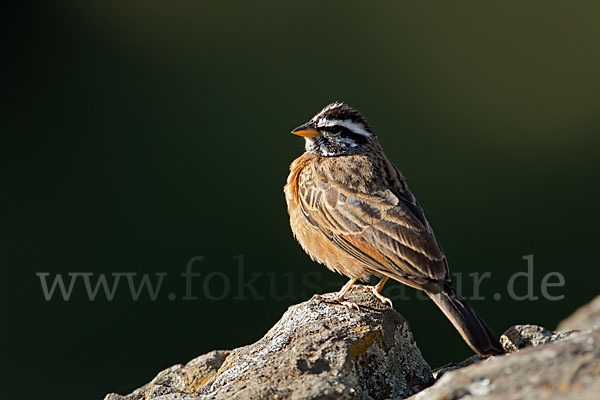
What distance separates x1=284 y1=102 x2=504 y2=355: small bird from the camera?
516 cm

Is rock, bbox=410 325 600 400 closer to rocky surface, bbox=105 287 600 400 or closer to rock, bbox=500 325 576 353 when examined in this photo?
rocky surface, bbox=105 287 600 400

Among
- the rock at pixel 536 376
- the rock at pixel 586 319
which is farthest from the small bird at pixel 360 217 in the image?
the rock at pixel 536 376

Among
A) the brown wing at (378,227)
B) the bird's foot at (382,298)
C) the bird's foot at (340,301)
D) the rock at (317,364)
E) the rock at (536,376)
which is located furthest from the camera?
the brown wing at (378,227)

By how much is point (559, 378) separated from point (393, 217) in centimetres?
302

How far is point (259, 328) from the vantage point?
927 centimetres

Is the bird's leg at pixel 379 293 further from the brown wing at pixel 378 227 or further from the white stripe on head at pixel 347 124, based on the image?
the white stripe on head at pixel 347 124

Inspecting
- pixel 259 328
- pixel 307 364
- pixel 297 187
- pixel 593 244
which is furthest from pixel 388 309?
pixel 593 244

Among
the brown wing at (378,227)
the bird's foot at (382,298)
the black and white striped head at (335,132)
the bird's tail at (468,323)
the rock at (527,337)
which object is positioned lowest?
the rock at (527,337)

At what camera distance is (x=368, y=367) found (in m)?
3.97

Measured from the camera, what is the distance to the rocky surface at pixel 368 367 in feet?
9.12

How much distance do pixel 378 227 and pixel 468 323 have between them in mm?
1313

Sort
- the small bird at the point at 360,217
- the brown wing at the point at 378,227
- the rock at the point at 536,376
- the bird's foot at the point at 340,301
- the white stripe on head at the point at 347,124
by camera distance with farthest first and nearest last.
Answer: the white stripe on head at the point at 347,124
the brown wing at the point at 378,227
the small bird at the point at 360,217
the bird's foot at the point at 340,301
the rock at the point at 536,376

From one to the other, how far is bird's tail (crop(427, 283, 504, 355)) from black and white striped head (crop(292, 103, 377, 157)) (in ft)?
6.80

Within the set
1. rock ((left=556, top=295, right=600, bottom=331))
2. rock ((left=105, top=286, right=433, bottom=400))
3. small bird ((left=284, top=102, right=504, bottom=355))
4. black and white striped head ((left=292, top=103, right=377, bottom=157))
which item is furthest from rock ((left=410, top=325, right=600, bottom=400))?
black and white striped head ((left=292, top=103, right=377, bottom=157))
